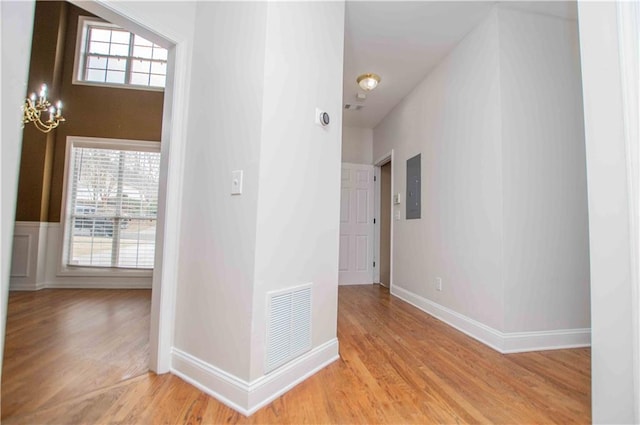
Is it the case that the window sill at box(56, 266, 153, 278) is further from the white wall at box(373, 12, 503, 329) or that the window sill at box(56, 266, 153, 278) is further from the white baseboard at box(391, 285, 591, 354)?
Answer: the white baseboard at box(391, 285, 591, 354)

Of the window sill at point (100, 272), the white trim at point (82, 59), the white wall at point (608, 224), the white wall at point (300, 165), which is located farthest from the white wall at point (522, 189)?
the white trim at point (82, 59)

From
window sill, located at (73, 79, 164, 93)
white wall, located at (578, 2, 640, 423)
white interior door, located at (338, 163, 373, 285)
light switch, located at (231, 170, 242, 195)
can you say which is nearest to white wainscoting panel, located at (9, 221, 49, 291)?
window sill, located at (73, 79, 164, 93)

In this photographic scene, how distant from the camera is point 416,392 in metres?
1.56

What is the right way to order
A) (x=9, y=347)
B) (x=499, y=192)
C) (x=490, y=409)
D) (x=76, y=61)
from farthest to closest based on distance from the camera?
(x=76, y=61) < (x=499, y=192) < (x=9, y=347) < (x=490, y=409)

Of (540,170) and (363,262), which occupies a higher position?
(540,170)

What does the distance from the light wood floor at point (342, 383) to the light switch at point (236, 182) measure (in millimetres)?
1090

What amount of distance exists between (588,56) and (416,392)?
1.86 meters

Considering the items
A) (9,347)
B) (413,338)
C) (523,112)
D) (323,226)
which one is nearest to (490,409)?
(413,338)

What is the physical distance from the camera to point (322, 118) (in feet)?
6.20

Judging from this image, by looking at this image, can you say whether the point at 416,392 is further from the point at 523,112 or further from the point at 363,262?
the point at 363,262

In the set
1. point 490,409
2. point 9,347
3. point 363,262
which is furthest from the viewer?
point 363,262

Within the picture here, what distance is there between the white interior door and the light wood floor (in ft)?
6.76

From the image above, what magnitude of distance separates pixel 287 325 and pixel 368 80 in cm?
287

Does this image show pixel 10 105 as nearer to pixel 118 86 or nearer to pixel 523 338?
pixel 523 338
